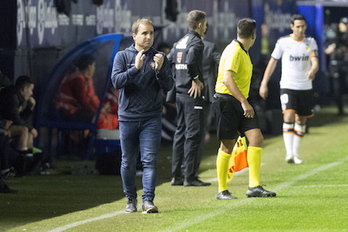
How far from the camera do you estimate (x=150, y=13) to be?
19.7m

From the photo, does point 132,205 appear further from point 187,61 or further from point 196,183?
point 187,61

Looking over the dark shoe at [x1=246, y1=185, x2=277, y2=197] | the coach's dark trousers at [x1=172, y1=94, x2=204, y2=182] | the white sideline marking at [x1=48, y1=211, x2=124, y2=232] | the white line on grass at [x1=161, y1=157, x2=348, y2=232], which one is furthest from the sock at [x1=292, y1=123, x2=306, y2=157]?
the white sideline marking at [x1=48, y1=211, x2=124, y2=232]

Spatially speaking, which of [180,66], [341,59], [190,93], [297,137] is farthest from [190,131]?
[341,59]

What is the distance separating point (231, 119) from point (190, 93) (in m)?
1.53

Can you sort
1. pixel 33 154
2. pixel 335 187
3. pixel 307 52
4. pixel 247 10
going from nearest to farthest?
pixel 335 187, pixel 33 154, pixel 307 52, pixel 247 10

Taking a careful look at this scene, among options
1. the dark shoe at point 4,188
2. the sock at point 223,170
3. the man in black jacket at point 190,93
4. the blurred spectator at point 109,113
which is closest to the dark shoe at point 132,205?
the sock at point 223,170

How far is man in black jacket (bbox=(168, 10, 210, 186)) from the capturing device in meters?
13.1

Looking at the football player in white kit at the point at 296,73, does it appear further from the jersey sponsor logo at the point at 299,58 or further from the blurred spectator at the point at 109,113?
the blurred spectator at the point at 109,113

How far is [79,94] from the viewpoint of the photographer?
16.1 m

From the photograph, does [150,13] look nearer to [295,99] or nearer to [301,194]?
[295,99]

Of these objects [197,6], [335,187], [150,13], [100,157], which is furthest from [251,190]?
[197,6]

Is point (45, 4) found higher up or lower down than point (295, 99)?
higher up

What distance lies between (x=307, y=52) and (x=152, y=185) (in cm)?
594

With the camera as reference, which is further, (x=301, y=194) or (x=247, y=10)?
(x=247, y=10)
